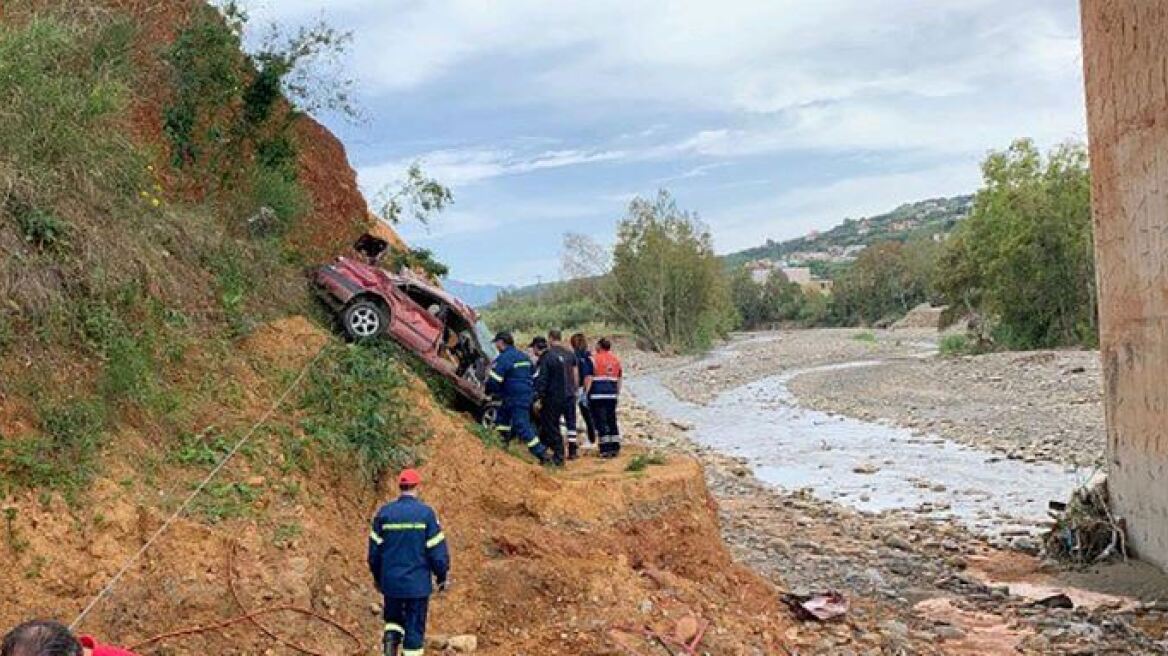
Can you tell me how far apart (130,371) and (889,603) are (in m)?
8.28

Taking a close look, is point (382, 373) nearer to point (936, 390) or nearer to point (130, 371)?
point (130, 371)

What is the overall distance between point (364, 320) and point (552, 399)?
7.54ft

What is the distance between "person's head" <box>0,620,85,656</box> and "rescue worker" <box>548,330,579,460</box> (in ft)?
27.6

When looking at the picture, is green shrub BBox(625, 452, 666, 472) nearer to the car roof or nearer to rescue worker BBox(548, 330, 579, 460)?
rescue worker BBox(548, 330, 579, 460)

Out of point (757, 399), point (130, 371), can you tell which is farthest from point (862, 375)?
point (130, 371)

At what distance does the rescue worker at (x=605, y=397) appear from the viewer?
1274 centimetres

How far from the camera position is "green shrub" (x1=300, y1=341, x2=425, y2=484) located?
29.0 ft

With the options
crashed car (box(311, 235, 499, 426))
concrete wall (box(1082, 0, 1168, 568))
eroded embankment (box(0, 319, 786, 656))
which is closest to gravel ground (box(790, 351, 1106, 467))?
concrete wall (box(1082, 0, 1168, 568))

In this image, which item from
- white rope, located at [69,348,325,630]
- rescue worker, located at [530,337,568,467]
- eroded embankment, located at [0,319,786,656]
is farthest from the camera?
rescue worker, located at [530,337,568,467]

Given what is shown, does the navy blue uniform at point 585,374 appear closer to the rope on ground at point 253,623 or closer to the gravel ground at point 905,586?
the gravel ground at point 905,586

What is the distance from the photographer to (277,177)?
13109 millimetres

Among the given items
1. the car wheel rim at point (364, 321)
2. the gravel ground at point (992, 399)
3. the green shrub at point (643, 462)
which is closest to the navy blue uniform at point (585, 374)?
the green shrub at point (643, 462)

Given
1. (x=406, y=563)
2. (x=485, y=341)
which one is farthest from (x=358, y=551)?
(x=485, y=341)

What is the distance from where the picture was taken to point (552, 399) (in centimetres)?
1176
